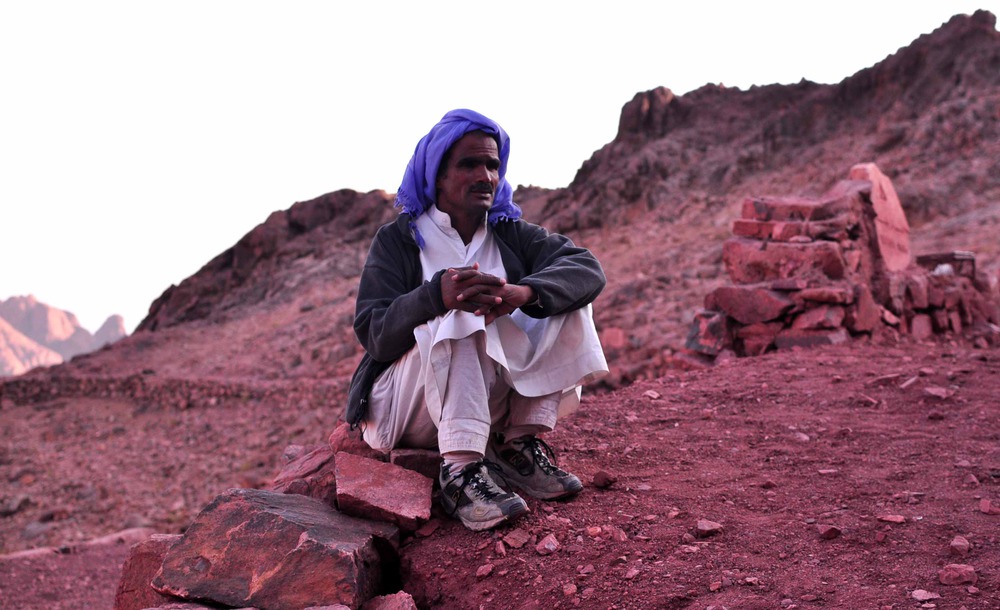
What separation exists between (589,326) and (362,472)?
100cm

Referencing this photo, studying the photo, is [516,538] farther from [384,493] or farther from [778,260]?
[778,260]

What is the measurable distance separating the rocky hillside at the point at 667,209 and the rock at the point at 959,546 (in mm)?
4521

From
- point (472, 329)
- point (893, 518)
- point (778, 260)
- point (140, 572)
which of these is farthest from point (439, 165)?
point (778, 260)

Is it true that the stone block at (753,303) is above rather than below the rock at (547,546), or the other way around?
above

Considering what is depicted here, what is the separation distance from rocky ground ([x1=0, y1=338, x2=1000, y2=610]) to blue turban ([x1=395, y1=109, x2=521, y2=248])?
1.13 meters

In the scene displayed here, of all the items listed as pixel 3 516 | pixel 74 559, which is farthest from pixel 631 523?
pixel 3 516

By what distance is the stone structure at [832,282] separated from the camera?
20.5 ft

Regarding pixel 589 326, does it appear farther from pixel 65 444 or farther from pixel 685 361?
pixel 65 444

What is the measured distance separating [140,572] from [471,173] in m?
1.89

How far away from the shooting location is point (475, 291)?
2.48 meters

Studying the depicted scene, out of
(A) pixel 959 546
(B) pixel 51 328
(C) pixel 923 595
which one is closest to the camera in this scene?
(C) pixel 923 595

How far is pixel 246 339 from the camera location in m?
22.5

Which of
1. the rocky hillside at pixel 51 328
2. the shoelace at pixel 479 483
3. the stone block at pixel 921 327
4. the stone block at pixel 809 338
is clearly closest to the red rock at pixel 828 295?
the stone block at pixel 809 338

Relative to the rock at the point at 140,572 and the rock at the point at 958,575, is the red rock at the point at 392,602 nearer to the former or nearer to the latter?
the rock at the point at 140,572
